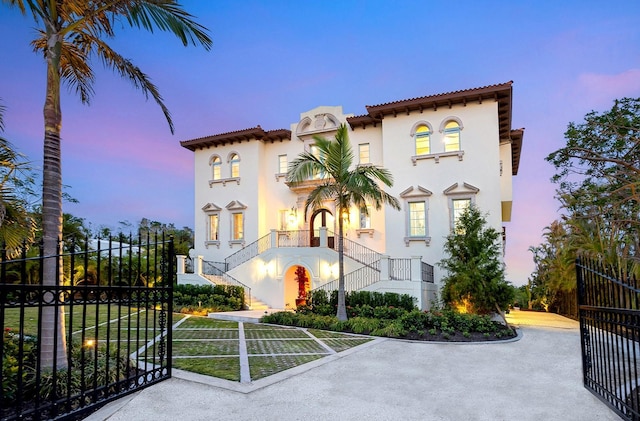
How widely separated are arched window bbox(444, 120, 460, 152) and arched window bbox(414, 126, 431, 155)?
0.77 metres

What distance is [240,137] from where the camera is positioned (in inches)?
868

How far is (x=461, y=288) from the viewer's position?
13516mm

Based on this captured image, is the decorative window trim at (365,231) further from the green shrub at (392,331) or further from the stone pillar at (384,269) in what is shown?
the green shrub at (392,331)

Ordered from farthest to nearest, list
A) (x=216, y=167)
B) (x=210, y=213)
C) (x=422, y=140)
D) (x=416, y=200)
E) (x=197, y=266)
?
(x=216, y=167)
(x=210, y=213)
(x=197, y=266)
(x=422, y=140)
(x=416, y=200)

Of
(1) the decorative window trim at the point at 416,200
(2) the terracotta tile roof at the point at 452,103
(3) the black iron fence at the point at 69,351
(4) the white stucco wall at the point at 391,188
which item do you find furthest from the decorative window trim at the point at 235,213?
(3) the black iron fence at the point at 69,351

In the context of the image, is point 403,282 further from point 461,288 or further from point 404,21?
point 404,21

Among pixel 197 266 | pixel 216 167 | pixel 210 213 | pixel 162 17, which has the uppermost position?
pixel 216 167

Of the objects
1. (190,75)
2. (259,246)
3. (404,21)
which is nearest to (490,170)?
(404,21)

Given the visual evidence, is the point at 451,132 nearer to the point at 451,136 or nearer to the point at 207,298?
the point at 451,136

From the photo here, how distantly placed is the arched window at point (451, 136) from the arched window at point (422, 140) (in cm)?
77

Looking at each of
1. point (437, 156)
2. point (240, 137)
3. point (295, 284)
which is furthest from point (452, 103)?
point (295, 284)

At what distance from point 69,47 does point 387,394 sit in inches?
326

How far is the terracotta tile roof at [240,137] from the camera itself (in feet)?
70.4

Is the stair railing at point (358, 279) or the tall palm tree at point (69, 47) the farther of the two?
the stair railing at point (358, 279)
